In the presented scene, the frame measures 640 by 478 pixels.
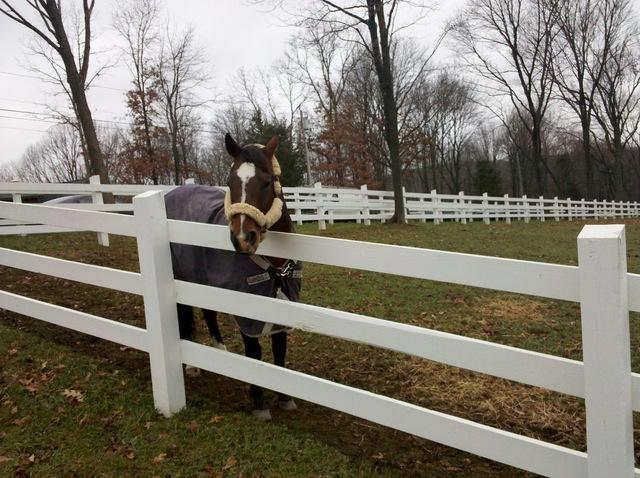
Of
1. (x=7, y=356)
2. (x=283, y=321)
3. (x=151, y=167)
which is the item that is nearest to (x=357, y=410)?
(x=283, y=321)

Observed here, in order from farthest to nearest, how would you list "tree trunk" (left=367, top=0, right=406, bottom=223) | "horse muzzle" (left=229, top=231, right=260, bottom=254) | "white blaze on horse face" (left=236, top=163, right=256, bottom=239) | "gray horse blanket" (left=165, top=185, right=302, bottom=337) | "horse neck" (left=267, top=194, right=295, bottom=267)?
"tree trunk" (left=367, top=0, right=406, bottom=223) → "horse neck" (left=267, top=194, right=295, bottom=267) → "gray horse blanket" (left=165, top=185, right=302, bottom=337) → "white blaze on horse face" (left=236, top=163, right=256, bottom=239) → "horse muzzle" (left=229, top=231, right=260, bottom=254)

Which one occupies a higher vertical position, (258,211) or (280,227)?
(258,211)

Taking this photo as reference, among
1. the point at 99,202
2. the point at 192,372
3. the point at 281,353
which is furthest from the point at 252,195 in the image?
the point at 99,202

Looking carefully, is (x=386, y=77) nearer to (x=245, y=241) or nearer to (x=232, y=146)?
(x=232, y=146)

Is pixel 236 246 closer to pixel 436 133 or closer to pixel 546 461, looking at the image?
pixel 546 461

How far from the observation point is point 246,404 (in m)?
3.67

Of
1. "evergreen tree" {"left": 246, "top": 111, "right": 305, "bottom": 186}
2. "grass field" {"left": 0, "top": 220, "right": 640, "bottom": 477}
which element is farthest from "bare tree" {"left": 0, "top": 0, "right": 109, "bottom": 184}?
"evergreen tree" {"left": 246, "top": 111, "right": 305, "bottom": 186}

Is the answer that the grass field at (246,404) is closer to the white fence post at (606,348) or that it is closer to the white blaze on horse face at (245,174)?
the white fence post at (606,348)

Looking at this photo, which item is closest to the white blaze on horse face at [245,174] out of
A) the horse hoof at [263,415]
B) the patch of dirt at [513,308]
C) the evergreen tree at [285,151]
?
the horse hoof at [263,415]

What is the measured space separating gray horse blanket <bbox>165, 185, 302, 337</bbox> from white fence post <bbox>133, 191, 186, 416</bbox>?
32cm

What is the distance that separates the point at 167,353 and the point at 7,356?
1942 mm

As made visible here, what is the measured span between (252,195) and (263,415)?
1.55 metres

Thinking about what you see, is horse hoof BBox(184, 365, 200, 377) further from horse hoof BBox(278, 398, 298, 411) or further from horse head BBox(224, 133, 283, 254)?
horse head BBox(224, 133, 283, 254)

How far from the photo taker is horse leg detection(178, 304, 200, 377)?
4250mm
